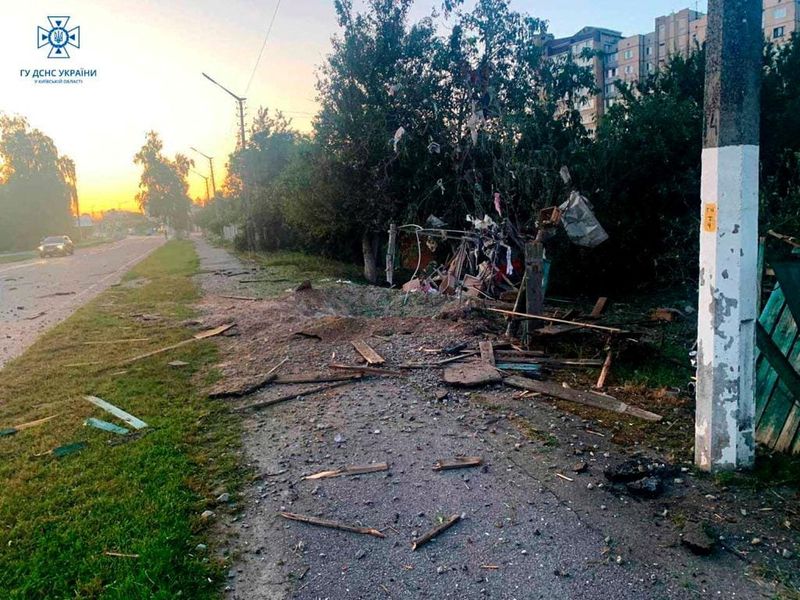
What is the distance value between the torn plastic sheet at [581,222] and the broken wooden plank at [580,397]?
4.12 metres

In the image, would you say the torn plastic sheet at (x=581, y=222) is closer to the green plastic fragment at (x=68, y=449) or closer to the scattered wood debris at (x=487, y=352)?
the scattered wood debris at (x=487, y=352)

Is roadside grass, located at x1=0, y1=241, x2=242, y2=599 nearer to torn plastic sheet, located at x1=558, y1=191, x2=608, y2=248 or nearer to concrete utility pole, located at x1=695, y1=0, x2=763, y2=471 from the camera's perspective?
concrete utility pole, located at x1=695, y1=0, x2=763, y2=471

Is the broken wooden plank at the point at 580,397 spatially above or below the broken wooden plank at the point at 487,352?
below

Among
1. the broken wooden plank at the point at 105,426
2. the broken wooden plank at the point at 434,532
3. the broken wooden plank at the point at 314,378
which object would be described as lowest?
the broken wooden plank at the point at 434,532

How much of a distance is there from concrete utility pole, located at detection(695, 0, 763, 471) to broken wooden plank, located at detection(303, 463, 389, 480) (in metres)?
2.40

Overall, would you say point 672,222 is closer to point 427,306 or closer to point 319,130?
point 427,306

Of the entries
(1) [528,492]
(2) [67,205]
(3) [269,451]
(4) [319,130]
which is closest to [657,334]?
(1) [528,492]

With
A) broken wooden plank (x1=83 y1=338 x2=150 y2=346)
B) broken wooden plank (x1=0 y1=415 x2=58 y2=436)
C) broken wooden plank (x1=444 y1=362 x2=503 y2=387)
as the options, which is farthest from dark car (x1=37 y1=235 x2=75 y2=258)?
broken wooden plank (x1=444 y1=362 x2=503 y2=387)

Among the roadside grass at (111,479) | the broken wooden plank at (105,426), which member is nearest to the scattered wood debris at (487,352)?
the roadside grass at (111,479)

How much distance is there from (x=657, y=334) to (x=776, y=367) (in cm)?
474

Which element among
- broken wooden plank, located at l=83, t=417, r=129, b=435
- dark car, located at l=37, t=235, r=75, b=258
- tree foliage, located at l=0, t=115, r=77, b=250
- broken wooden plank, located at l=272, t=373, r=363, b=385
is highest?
tree foliage, located at l=0, t=115, r=77, b=250

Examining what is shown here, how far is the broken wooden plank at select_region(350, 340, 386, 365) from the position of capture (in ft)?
22.6

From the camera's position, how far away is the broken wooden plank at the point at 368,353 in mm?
6879

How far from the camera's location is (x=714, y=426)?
3791mm
